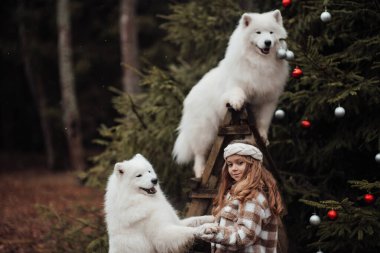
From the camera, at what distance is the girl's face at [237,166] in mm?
3416

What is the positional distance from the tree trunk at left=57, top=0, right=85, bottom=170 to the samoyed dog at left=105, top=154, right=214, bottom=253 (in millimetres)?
10427

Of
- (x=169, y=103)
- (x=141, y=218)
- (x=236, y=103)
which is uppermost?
(x=169, y=103)

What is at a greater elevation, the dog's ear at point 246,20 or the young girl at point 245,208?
the dog's ear at point 246,20

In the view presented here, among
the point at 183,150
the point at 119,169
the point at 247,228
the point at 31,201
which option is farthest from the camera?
the point at 31,201

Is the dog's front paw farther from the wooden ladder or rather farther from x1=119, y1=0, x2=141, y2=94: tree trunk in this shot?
x1=119, y1=0, x2=141, y2=94: tree trunk

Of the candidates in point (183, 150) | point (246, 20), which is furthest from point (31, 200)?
point (246, 20)

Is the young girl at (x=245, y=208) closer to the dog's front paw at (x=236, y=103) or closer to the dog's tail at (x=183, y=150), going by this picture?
the dog's front paw at (x=236, y=103)

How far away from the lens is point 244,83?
452 centimetres

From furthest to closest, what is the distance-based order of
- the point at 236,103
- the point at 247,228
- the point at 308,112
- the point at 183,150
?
the point at 308,112 → the point at 183,150 → the point at 236,103 → the point at 247,228

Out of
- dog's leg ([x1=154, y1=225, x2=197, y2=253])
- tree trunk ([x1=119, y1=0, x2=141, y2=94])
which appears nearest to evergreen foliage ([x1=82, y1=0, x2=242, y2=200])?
dog's leg ([x1=154, y1=225, x2=197, y2=253])

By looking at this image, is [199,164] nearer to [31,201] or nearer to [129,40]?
[129,40]

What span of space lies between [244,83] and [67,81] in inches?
405

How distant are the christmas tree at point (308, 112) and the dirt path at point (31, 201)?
4.81 ft

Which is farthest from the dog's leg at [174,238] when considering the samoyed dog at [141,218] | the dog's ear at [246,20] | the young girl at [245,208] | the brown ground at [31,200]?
the brown ground at [31,200]
